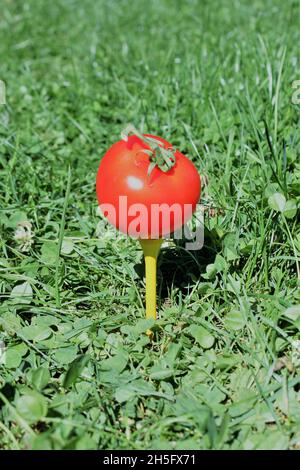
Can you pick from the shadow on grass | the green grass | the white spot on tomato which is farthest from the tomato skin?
the shadow on grass

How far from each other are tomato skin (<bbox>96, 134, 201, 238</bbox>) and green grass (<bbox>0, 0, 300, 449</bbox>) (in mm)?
273

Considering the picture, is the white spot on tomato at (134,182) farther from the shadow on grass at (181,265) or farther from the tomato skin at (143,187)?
the shadow on grass at (181,265)

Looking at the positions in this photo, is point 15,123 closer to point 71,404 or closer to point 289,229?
point 289,229

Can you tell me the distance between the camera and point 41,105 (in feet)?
10.2

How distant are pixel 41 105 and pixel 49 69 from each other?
2.28ft

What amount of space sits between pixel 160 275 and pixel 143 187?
1.83 ft

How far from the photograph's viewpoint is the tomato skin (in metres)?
1.58

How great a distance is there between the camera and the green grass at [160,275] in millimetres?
1609

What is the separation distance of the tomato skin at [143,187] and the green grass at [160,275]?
0.27m

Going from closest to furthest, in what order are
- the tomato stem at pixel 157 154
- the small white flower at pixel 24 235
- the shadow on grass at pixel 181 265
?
the tomato stem at pixel 157 154 → the shadow on grass at pixel 181 265 → the small white flower at pixel 24 235

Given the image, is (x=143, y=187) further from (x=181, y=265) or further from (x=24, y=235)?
(x=24, y=235)

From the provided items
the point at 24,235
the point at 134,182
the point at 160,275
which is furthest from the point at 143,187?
the point at 24,235

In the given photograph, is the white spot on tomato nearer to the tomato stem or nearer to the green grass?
the tomato stem

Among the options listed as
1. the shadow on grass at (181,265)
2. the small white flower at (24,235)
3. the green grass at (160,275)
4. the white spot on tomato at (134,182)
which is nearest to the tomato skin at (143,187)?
the white spot on tomato at (134,182)
